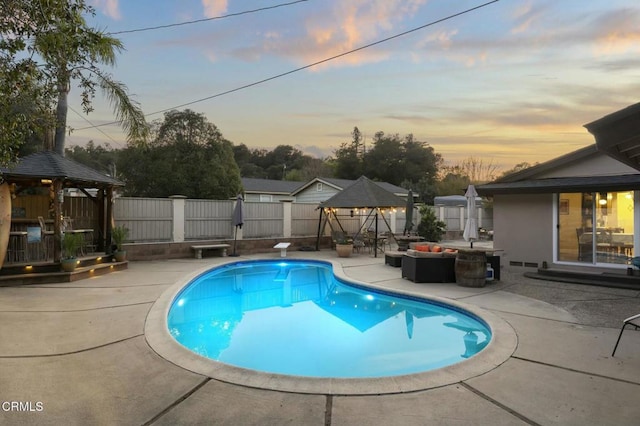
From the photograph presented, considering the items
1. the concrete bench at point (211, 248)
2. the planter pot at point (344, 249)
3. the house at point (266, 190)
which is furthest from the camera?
the house at point (266, 190)

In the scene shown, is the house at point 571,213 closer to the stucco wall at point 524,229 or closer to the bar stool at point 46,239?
the stucco wall at point 524,229

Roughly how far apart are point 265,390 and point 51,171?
8.93m

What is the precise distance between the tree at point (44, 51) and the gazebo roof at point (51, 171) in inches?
212

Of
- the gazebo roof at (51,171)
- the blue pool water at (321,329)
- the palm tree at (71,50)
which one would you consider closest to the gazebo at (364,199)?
the blue pool water at (321,329)

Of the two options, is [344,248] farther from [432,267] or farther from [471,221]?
[432,267]

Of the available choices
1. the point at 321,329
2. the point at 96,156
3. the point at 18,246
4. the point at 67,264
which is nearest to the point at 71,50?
the point at 321,329

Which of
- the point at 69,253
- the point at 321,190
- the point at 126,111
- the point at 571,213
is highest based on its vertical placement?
the point at 126,111

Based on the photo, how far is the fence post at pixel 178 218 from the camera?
1348cm

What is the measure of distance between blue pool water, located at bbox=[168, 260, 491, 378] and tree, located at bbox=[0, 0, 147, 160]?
12.0 ft

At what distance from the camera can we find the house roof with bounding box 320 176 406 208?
14.5 m

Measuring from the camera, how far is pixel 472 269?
8.18 meters

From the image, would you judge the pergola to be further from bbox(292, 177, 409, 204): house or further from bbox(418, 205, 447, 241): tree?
bbox(292, 177, 409, 204): house

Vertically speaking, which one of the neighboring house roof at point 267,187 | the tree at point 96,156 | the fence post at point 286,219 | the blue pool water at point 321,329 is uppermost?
the tree at point 96,156
